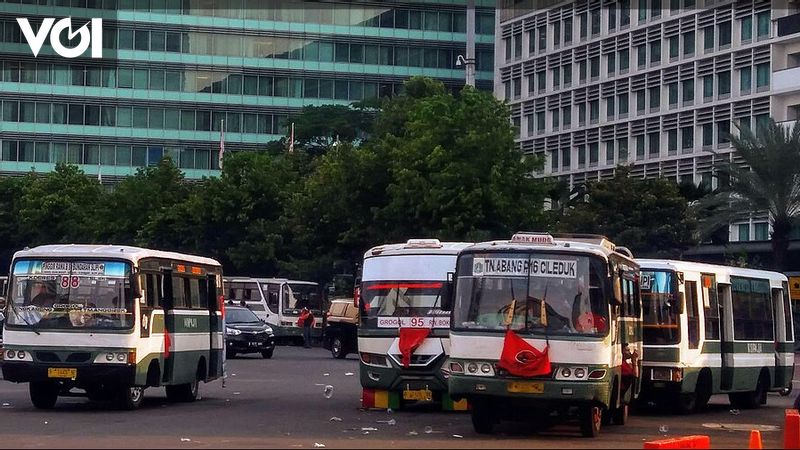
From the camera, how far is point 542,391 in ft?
62.6

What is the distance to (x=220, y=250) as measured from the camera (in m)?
73.8

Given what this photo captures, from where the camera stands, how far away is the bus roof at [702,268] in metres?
26.0

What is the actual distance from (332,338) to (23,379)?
1101 inches

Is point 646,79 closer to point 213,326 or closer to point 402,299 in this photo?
Answer: point 213,326

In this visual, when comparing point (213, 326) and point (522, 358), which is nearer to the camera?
point (522, 358)

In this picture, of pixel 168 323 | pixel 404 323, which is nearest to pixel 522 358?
pixel 404 323

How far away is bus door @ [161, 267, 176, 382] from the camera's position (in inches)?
991

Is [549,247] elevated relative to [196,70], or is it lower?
lower

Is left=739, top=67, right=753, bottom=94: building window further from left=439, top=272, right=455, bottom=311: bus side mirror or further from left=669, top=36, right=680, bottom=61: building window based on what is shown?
left=439, top=272, right=455, bottom=311: bus side mirror

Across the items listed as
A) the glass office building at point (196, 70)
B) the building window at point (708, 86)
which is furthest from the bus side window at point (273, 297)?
the glass office building at point (196, 70)

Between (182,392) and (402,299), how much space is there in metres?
4.98

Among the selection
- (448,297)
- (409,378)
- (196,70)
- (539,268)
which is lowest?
(409,378)

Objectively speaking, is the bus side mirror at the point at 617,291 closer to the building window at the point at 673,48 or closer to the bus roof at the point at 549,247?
A: the bus roof at the point at 549,247

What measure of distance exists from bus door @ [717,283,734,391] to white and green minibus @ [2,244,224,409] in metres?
9.74
